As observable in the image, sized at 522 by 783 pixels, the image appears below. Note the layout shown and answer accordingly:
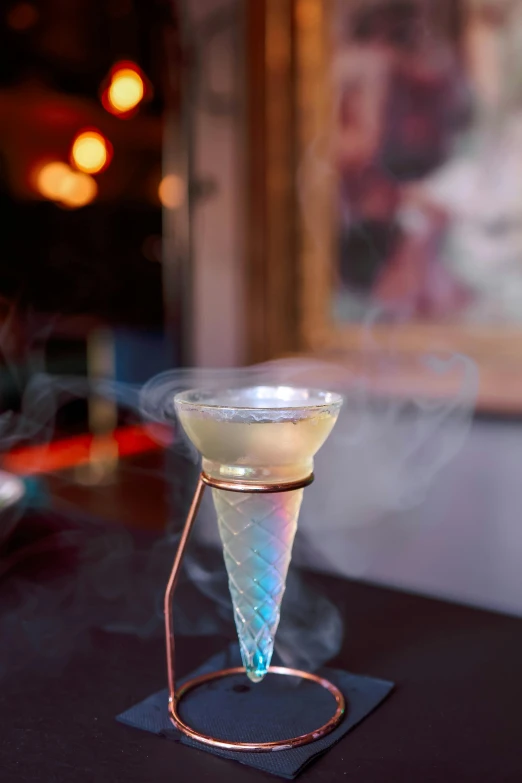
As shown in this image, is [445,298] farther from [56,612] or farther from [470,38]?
[56,612]

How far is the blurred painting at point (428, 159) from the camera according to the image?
205 centimetres

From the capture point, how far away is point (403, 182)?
2223mm

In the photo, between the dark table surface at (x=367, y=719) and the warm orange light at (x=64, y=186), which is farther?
the warm orange light at (x=64, y=186)

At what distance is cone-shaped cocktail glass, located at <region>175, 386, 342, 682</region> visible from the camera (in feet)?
2.60

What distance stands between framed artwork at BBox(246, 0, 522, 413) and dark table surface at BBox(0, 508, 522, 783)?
1.17 metres

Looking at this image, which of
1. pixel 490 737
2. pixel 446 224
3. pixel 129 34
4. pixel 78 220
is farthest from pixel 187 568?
pixel 78 220

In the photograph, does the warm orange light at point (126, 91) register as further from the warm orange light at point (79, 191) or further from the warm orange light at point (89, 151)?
the warm orange light at point (79, 191)

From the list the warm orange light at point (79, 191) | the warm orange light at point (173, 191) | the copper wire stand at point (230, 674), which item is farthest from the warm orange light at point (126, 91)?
the copper wire stand at point (230, 674)

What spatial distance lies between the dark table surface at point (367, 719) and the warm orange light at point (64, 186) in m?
3.97

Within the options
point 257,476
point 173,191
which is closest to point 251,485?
point 257,476

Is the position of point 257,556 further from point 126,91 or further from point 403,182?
point 126,91

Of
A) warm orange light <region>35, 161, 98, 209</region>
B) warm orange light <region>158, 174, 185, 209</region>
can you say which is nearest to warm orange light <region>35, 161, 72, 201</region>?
warm orange light <region>35, 161, 98, 209</region>

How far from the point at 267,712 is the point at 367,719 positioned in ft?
0.37

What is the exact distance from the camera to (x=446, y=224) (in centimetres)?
217
